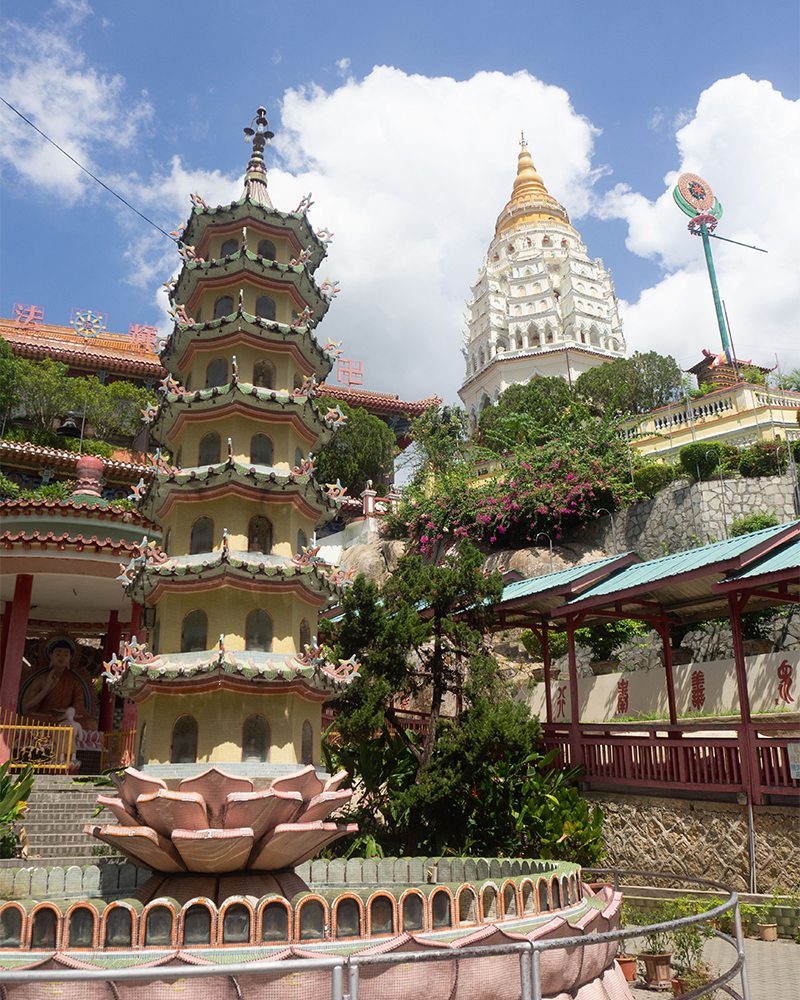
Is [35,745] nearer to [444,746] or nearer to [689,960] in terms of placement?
[444,746]

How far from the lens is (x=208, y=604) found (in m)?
10.9

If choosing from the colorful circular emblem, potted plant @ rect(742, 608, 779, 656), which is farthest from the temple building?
potted plant @ rect(742, 608, 779, 656)

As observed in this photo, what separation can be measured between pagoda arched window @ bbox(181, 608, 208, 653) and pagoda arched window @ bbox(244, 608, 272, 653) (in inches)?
21.7

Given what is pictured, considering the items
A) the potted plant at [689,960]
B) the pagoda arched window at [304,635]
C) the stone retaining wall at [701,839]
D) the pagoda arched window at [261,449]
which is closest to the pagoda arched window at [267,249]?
the pagoda arched window at [261,449]

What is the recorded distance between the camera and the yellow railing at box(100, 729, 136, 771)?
16.6 m

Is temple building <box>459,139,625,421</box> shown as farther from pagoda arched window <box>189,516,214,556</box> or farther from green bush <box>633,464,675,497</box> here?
pagoda arched window <box>189,516,214,556</box>

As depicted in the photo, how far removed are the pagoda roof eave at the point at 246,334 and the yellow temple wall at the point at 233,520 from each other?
2.55m

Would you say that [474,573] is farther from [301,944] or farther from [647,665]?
[647,665]

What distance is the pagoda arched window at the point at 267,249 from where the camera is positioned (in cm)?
1316

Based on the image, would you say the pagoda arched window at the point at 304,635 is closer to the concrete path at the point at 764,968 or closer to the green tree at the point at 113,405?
the concrete path at the point at 764,968

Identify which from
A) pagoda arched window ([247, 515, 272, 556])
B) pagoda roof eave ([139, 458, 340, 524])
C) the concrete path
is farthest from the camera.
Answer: pagoda arched window ([247, 515, 272, 556])

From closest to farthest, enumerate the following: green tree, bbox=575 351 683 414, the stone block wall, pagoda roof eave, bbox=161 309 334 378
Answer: pagoda roof eave, bbox=161 309 334 378
the stone block wall
green tree, bbox=575 351 683 414

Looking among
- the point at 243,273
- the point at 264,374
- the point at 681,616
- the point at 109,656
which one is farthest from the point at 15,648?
the point at 681,616

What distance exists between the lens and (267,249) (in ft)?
43.3
